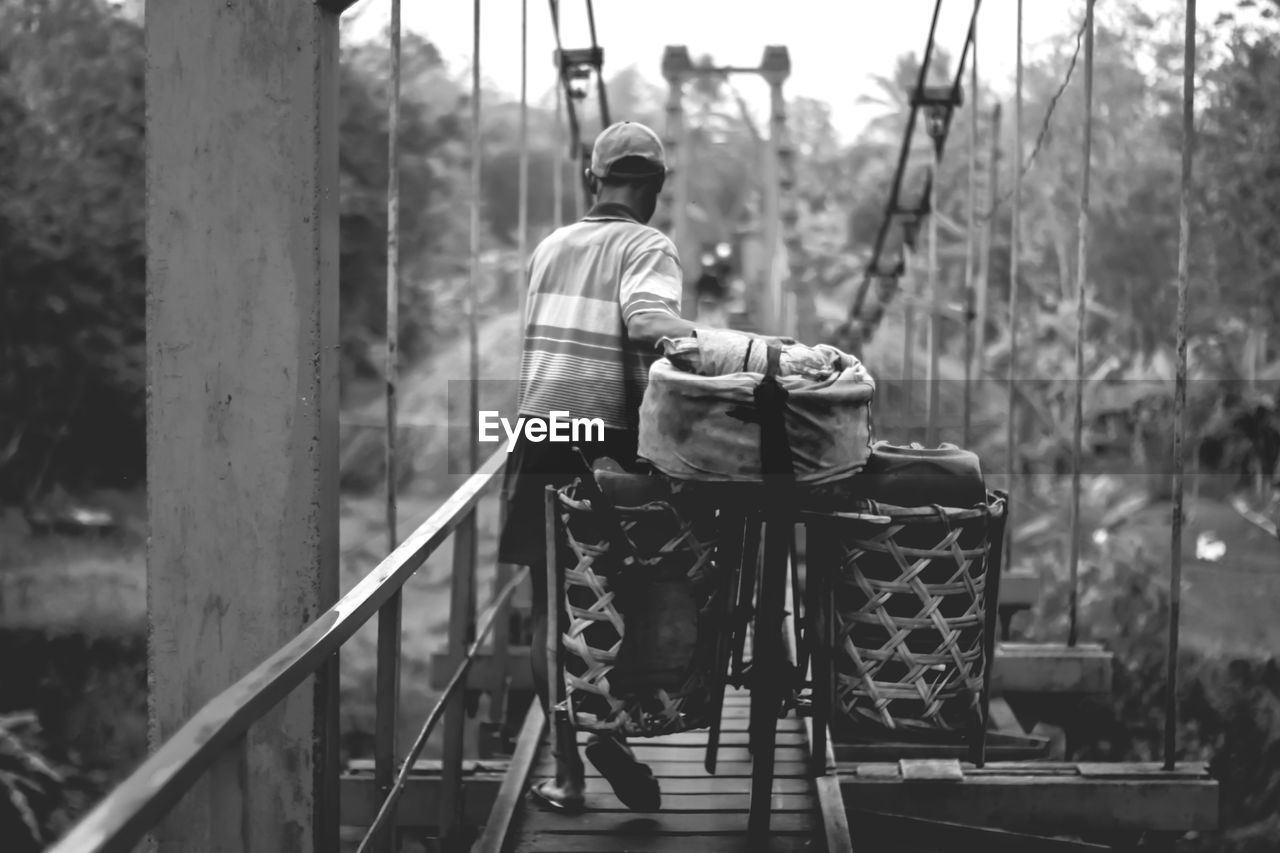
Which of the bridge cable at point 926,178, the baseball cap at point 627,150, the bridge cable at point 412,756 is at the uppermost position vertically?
the bridge cable at point 926,178

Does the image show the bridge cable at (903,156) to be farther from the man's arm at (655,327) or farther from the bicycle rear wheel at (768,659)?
the bicycle rear wheel at (768,659)

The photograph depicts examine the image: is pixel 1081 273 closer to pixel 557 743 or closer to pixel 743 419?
pixel 557 743

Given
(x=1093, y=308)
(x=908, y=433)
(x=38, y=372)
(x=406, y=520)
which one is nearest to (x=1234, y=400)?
(x=908, y=433)

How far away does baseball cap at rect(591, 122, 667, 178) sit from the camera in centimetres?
246

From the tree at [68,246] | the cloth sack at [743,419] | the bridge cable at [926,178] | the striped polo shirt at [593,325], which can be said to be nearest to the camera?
the cloth sack at [743,419]

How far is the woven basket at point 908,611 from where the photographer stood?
6.55ft

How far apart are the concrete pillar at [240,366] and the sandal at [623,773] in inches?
24.2

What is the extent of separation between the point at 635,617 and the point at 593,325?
1.80 feet

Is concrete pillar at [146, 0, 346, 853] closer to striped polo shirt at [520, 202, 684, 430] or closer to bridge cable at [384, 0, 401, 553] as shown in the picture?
striped polo shirt at [520, 202, 684, 430]

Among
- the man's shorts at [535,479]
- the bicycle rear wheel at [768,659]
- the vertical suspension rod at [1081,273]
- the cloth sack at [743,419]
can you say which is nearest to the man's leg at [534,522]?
→ the man's shorts at [535,479]

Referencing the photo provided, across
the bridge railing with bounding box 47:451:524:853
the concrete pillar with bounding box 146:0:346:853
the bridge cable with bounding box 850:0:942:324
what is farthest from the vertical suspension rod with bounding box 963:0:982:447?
the concrete pillar with bounding box 146:0:346:853

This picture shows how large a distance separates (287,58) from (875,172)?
1877cm

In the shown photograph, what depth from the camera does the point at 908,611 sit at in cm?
202

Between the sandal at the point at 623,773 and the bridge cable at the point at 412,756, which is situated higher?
the bridge cable at the point at 412,756
